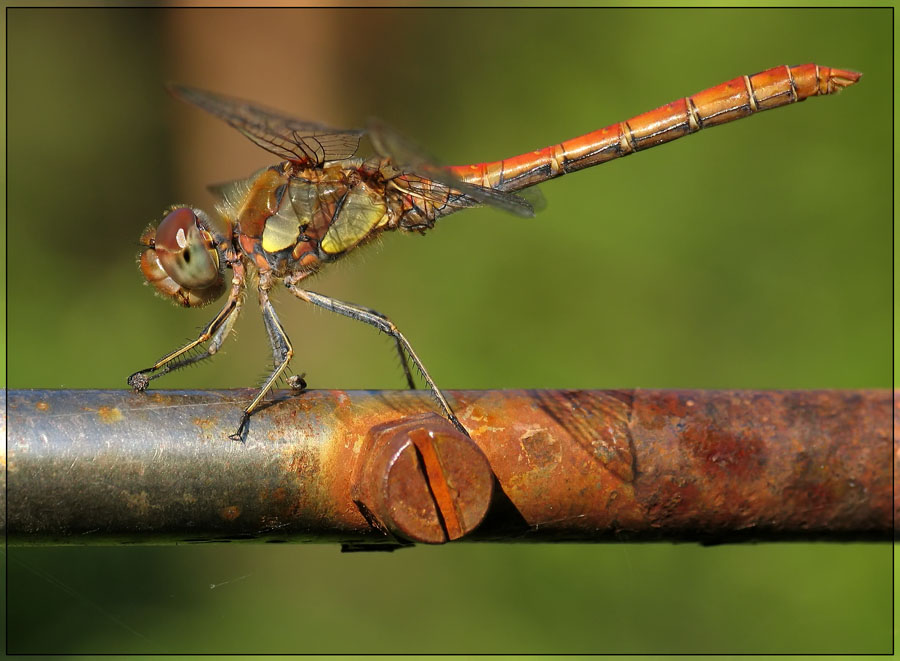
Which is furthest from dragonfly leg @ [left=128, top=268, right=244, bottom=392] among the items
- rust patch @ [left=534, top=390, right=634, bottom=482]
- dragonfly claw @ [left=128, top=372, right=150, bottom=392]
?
rust patch @ [left=534, top=390, right=634, bottom=482]

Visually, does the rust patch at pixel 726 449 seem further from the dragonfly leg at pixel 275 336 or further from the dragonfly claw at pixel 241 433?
the dragonfly leg at pixel 275 336

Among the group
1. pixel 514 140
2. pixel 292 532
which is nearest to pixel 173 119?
pixel 514 140


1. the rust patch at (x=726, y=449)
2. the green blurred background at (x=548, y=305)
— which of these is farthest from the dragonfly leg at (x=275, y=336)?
the rust patch at (x=726, y=449)

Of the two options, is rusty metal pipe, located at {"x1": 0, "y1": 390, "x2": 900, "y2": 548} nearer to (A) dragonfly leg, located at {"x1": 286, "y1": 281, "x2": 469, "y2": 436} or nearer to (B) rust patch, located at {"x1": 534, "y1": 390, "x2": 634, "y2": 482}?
(B) rust patch, located at {"x1": 534, "y1": 390, "x2": 634, "y2": 482}

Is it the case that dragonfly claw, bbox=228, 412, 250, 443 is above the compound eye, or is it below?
below

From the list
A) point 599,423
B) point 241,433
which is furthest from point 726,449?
point 241,433

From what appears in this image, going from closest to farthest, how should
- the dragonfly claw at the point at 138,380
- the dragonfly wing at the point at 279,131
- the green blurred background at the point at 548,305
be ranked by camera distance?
the dragonfly claw at the point at 138,380
the dragonfly wing at the point at 279,131
the green blurred background at the point at 548,305
